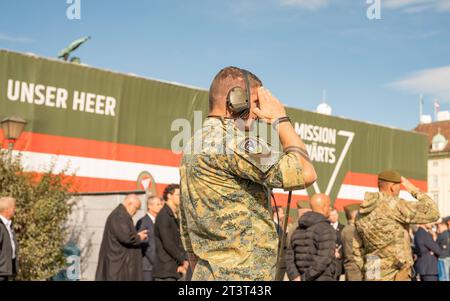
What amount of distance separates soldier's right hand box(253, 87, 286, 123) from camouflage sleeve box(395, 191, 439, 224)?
3.27 m

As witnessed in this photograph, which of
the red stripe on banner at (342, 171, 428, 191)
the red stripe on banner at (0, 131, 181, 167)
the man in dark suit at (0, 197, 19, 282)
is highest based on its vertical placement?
the red stripe on banner at (342, 171, 428, 191)


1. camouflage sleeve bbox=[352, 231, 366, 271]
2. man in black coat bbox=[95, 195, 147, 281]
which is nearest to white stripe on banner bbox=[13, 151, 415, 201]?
man in black coat bbox=[95, 195, 147, 281]

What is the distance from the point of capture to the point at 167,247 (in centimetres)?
857

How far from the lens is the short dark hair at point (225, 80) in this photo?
3.11m

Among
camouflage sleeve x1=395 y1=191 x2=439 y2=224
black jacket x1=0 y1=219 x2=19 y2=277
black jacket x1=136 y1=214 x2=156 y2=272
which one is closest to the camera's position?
camouflage sleeve x1=395 y1=191 x2=439 y2=224

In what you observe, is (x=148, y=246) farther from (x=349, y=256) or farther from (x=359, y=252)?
(x=359, y=252)

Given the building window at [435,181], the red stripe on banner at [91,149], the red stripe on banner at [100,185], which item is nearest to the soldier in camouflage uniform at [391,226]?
the red stripe on banner at [91,149]

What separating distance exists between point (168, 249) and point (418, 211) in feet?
11.8

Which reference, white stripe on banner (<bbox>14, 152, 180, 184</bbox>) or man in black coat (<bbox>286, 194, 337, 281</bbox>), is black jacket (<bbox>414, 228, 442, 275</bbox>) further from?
white stripe on banner (<bbox>14, 152, 180, 184</bbox>)

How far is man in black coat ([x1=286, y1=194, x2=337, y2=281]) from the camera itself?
733 centimetres

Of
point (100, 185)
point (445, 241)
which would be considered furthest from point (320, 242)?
point (100, 185)

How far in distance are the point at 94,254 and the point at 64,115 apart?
15.4 feet
